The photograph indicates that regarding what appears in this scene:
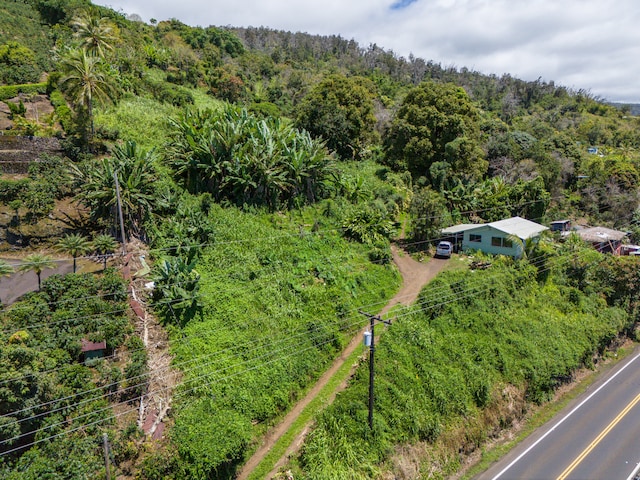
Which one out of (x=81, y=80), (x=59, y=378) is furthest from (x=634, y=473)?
(x=81, y=80)

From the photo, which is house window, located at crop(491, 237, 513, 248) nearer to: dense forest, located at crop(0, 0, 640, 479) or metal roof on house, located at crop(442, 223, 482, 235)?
metal roof on house, located at crop(442, 223, 482, 235)

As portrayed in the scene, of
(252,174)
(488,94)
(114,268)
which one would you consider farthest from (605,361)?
(488,94)

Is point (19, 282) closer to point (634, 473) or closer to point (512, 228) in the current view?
point (634, 473)

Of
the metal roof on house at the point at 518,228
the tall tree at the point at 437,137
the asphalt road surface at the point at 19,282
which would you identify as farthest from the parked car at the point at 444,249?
the asphalt road surface at the point at 19,282

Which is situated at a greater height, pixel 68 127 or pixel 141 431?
pixel 68 127

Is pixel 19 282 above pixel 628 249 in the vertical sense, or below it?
below

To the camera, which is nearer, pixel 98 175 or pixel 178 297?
pixel 178 297

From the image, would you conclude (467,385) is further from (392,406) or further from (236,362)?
(236,362)
